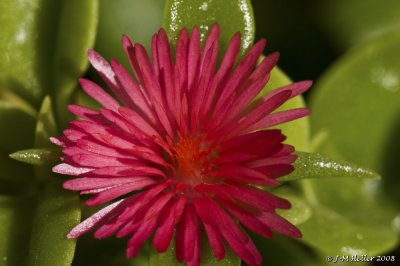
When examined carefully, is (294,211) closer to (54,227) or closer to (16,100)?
(54,227)

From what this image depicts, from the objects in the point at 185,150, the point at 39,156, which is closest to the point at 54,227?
the point at 39,156

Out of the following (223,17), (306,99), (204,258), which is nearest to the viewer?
(204,258)

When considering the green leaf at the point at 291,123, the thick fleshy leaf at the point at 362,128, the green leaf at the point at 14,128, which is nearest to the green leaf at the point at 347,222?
the thick fleshy leaf at the point at 362,128

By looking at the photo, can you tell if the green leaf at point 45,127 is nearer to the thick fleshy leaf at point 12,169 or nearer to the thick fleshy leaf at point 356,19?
the thick fleshy leaf at point 12,169

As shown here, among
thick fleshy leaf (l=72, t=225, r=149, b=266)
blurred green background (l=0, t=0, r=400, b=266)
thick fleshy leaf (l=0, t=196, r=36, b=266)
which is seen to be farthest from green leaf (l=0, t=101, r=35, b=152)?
thick fleshy leaf (l=72, t=225, r=149, b=266)

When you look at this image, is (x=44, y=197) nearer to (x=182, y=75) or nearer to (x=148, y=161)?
(x=148, y=161)

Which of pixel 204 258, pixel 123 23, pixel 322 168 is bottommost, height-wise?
pixel 204 258
